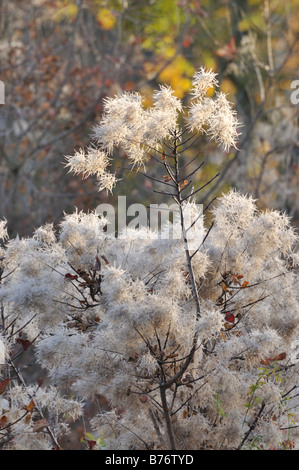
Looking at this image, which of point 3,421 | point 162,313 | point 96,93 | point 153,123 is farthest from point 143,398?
point 96,93

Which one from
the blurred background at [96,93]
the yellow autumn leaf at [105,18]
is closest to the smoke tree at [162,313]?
the blurred background at [96,93]

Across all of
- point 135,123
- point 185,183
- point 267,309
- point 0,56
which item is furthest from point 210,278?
point 0,56

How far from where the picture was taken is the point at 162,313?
2867 millimetres

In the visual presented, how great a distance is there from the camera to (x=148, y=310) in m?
2.85

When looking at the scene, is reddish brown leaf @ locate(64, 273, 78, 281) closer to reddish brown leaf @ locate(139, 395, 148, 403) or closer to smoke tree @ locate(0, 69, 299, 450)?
smoke tree @ locate(0, 69, 299, 450)

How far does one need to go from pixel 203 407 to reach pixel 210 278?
0.60m

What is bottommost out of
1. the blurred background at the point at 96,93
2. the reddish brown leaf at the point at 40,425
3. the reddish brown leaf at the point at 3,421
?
the reddish brown leaf at the point at 40,425

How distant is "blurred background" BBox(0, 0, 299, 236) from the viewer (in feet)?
27.6

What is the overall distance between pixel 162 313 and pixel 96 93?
22.8ft

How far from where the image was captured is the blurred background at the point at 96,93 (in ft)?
27.6

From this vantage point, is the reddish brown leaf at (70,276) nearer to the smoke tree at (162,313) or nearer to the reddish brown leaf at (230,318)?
the smoke tree at (162,313)

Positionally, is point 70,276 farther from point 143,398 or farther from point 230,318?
point 230,318

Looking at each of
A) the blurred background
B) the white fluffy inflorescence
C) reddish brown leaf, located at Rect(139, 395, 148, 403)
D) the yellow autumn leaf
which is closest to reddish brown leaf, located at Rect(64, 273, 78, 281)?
the white fluffy inflorescence

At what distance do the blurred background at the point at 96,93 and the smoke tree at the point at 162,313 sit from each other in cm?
441
